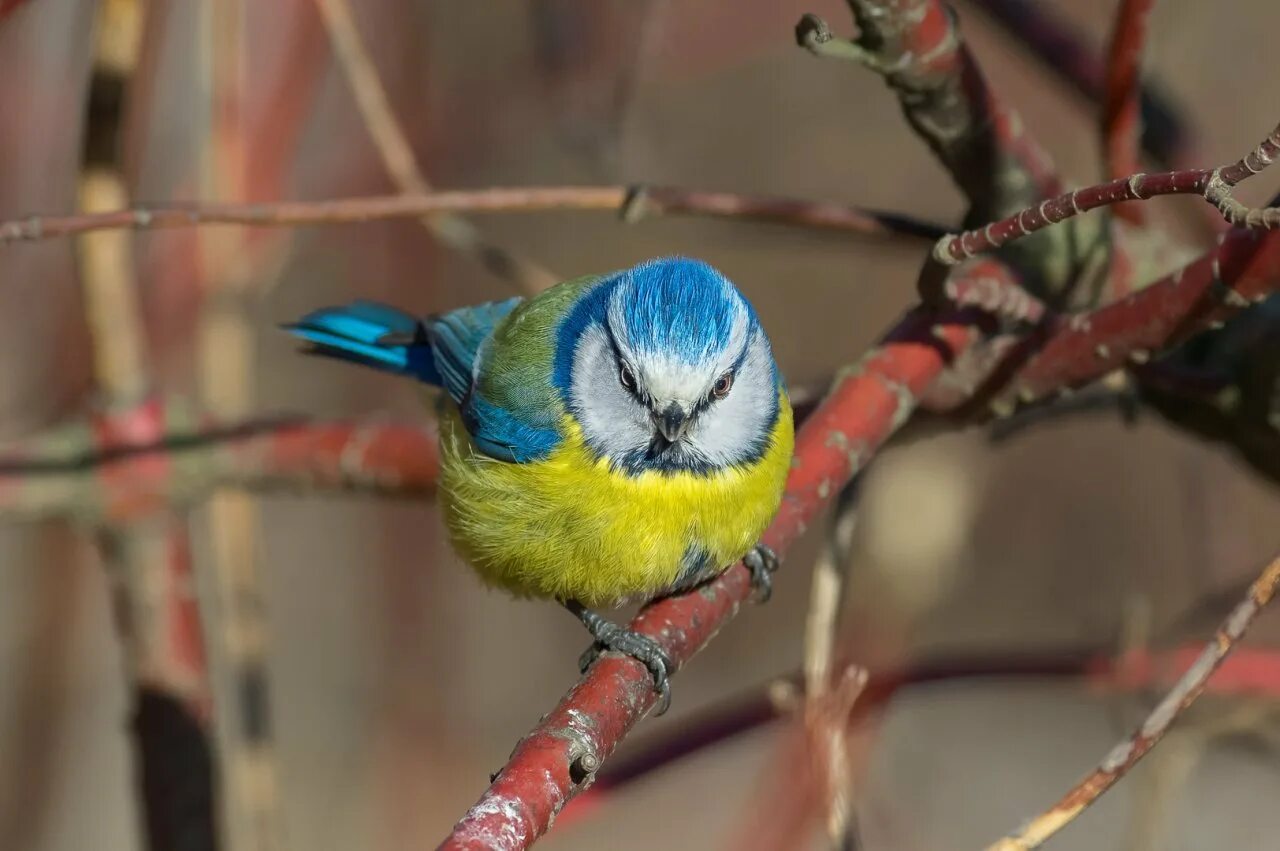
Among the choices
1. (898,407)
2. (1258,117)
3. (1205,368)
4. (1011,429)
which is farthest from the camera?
(1258,117)

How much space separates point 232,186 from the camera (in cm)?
241

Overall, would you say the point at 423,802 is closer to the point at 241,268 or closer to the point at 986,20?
the point at 241,268

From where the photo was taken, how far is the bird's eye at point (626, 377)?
77.4 inches

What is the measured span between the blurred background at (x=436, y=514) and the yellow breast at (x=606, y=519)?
26 centimetres

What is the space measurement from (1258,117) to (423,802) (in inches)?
134

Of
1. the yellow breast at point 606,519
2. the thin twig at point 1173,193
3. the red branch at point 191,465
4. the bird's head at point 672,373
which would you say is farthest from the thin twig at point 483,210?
the red branch at point 191,465

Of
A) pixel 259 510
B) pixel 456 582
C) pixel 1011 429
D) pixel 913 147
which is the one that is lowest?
pixel 1011 429

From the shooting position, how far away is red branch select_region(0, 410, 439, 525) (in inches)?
88.1

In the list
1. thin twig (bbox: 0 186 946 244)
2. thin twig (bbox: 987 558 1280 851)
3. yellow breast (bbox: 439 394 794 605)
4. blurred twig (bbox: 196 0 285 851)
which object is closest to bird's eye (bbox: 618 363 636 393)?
yellow breast (bbox: 439 394 794 605)

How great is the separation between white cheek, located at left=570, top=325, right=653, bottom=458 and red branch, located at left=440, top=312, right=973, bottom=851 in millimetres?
248

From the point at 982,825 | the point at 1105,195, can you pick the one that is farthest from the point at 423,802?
the point at 1105,195

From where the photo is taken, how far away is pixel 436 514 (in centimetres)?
462

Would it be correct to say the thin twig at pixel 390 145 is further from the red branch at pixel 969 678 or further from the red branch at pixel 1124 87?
the red branch at pixel 1124 87

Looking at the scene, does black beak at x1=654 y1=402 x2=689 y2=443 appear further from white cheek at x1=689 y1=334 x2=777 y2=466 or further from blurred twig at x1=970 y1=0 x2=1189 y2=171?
blurred twig at x1=970 y1=0 x2=1189 y2=171
